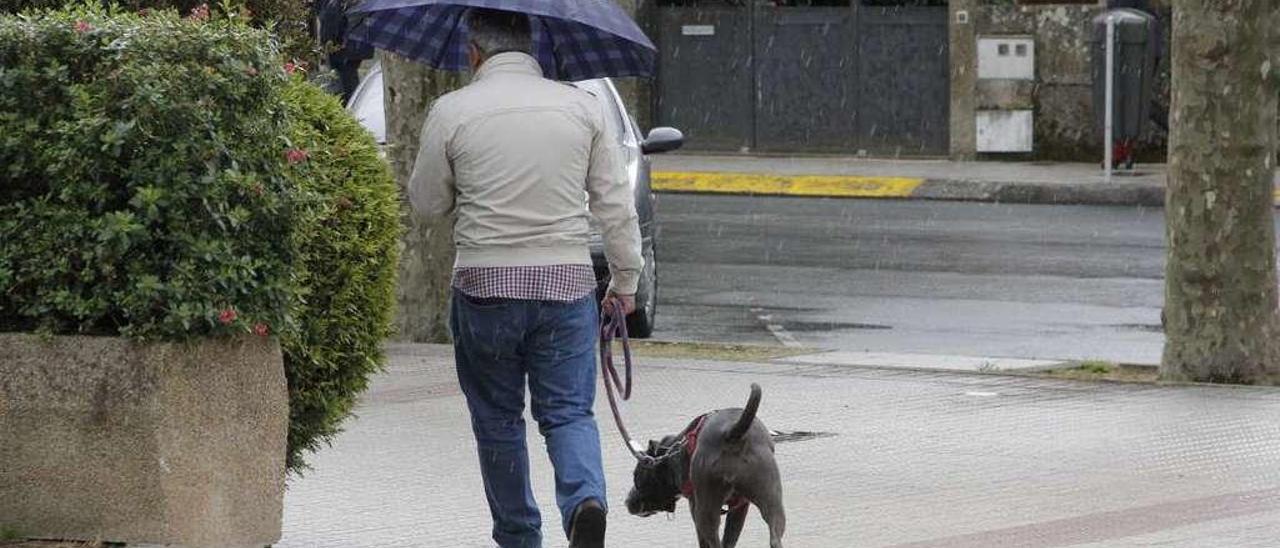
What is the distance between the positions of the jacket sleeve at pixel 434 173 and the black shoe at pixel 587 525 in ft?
3.03

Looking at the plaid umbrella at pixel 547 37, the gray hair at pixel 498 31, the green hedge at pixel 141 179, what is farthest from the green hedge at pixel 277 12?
the green hedge at pixel 141 179

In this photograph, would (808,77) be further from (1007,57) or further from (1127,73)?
(1127,73)

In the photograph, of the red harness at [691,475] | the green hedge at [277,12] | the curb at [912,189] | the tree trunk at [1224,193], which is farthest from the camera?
the curb at [912,189]

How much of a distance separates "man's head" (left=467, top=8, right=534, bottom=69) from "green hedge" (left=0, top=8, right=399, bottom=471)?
1.87ft

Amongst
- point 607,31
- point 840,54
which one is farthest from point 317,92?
point 840,54

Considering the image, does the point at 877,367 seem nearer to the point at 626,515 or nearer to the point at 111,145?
the point at 626,515

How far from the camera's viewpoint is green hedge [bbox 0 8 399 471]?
6359mm

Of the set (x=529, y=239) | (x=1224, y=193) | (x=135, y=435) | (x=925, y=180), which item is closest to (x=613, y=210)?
(x=529, y=239)

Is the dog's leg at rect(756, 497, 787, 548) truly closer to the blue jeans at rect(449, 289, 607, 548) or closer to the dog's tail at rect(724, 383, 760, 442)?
the dog's tail at rect(724, 383, 760, 442)

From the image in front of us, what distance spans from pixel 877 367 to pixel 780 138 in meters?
14.5

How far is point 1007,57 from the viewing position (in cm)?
2484

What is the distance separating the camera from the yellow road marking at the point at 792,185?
23.2m

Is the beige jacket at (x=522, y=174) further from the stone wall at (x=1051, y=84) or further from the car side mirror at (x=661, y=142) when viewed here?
the stone wall at (x=1051, y=84)

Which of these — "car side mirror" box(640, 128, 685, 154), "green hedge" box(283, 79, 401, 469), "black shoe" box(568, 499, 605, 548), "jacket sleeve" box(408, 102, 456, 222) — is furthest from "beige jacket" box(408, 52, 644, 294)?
"car side mirror" box(640, 128, 685, 154)
